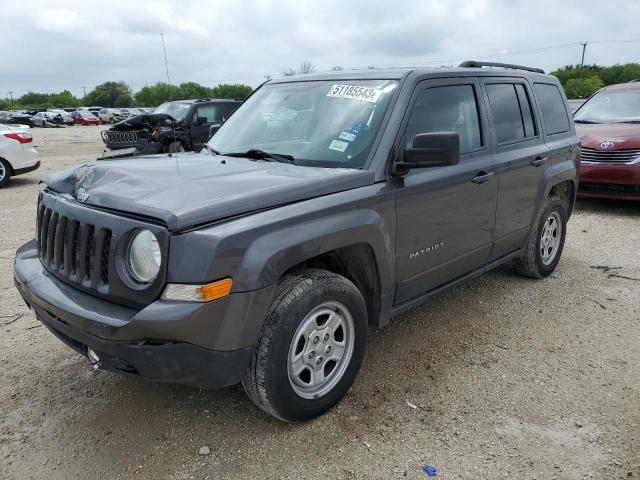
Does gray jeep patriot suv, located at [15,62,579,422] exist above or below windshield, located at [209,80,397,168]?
below

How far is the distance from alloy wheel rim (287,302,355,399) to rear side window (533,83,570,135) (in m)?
3.04

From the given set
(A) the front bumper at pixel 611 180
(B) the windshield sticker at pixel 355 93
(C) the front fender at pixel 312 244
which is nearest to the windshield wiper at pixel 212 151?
(B) the windshield sticker at pixel 355 93

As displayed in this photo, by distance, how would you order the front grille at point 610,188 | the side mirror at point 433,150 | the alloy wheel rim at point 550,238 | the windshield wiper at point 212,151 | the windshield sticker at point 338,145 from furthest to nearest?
the front grille at point 610,188 → the alloy wheel rim at point 550,238 → the windshield wiper at point 212,151 → the windshield sticker at point 338,145 → the side mirror at point 433,150

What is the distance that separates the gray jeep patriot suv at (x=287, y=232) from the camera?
2.33 metres

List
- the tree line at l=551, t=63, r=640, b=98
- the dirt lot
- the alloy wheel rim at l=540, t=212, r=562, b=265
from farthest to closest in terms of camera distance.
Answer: the tree line at l=551, t=63, r=640, b=98, the alloy wheel rim at l=540, t=212, r=562, b=265, the dirt lot

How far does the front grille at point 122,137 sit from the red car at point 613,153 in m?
9.00

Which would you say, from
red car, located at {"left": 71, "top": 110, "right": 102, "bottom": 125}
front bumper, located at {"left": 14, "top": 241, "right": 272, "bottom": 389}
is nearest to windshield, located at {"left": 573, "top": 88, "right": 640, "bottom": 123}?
front bumper, located at {"left": 14, "top": 241, "right": 272, "bottom": 389}

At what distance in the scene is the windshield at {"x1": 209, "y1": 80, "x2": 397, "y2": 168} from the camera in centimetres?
319

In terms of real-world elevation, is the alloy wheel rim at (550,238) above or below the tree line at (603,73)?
below

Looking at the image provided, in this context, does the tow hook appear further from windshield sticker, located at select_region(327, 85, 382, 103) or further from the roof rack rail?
the roof rack rail

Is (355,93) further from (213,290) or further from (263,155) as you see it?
(213,290)

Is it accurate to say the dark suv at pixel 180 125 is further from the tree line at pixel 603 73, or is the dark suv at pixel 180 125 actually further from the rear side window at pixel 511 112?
the tree line at pixel 603 73

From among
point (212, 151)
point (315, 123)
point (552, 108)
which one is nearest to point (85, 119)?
point (212, 151)

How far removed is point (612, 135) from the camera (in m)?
7.98
